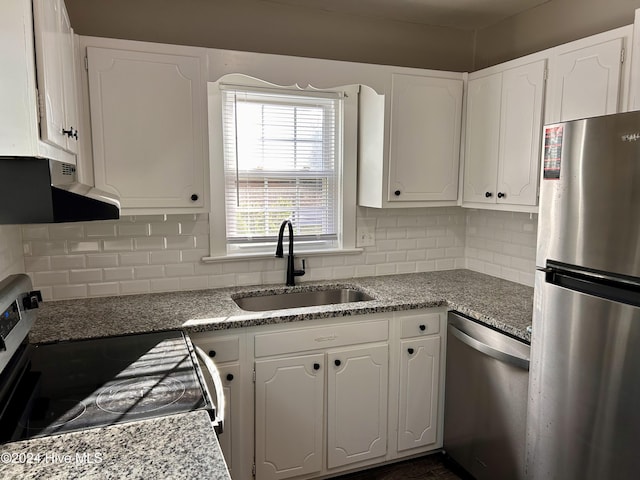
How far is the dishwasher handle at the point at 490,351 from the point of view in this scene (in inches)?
78.5

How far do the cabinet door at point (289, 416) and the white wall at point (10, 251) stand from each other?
1.15 meters

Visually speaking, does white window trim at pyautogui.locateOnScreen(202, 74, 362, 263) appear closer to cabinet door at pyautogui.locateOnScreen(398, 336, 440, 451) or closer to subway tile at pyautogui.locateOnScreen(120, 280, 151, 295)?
subway tile at pyautogui.locateOnScreen(120, 280, 151, 295)

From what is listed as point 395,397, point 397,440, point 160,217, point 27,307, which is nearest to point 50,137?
point 27,307

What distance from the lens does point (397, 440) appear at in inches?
98.8

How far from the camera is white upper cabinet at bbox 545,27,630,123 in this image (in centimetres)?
195

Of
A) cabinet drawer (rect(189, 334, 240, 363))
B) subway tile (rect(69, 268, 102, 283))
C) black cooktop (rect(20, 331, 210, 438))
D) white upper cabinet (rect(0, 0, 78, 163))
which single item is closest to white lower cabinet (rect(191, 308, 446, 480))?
cabinet drawer (rect(189, 334, 240, 363))

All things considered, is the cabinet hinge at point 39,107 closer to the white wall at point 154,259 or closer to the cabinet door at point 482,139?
the white wall at point 154,259

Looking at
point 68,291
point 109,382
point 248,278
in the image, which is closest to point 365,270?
point 248,278

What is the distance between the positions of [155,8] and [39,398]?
2002mm

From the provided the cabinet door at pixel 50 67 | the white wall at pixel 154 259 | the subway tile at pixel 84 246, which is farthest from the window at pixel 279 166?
the cabinet door at pixel 50 67

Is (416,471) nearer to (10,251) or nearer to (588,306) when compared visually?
(588,306)

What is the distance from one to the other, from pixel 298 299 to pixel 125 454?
67.3 inches

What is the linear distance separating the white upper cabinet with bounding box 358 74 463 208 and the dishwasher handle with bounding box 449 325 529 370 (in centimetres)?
82

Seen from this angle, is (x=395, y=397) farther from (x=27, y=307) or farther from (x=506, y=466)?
(x=27, y=307)
